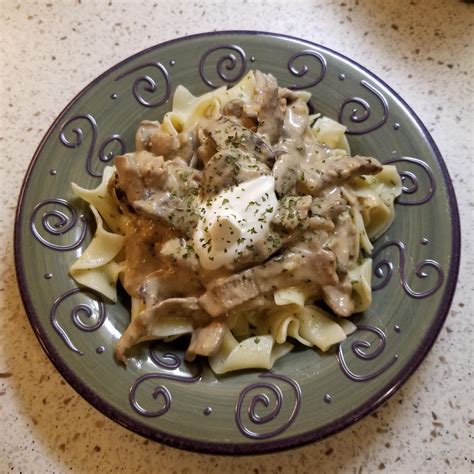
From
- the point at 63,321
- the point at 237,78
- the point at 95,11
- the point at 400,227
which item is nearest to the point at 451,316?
the point at 400,227

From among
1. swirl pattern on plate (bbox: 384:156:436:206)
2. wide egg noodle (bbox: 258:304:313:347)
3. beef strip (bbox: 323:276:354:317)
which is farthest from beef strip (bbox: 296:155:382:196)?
wide egg noodle (bbox: 258:304:313:347)

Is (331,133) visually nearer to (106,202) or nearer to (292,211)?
(292,211)

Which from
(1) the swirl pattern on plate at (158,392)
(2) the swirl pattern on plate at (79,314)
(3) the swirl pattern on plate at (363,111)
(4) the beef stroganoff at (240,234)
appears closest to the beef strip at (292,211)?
(4) the beef stroganoff at (240,234)

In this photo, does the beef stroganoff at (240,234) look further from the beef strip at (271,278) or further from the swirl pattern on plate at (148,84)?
the swirl pattern on plate at (148,84)

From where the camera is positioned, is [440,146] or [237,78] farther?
[440,146]

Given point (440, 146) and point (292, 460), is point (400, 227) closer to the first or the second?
point (440, 146)

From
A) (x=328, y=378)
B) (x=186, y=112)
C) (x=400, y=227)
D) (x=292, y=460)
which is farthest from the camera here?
(x=186, y=112)

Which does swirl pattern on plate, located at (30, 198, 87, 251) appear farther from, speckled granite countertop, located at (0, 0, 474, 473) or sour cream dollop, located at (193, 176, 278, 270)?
sour cream dollop, located at (193, 176, 278, 270)

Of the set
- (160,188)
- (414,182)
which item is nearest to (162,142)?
(160,188)
